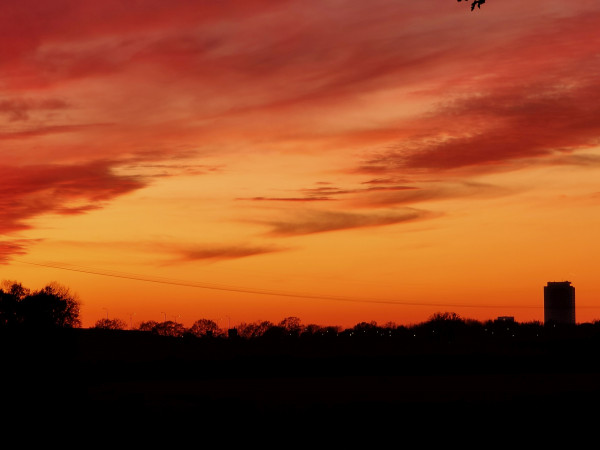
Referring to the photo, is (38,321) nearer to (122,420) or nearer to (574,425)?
(122,420)

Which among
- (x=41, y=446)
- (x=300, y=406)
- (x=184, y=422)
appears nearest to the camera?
(x=41, y=446)

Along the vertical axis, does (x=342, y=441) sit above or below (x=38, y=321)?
below

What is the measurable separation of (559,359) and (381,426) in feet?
226

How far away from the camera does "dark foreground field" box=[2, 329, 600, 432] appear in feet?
159

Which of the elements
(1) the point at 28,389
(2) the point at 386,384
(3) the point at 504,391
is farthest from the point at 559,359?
(1) the point at 28,389

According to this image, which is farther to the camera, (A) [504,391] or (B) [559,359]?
(B) [559,359]

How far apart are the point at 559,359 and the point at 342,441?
74.1 meters

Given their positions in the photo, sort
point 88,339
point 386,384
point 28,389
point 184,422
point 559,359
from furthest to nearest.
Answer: point 88,339 < point 559,359 < point 386,384 < point 28,389 < point 184,422

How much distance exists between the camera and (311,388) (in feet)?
261

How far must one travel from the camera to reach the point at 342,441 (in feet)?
131

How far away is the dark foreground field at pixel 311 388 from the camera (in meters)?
48.6

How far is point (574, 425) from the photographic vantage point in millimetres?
42188

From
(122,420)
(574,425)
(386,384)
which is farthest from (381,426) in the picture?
(386,384)

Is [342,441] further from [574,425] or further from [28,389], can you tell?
[28,389]
